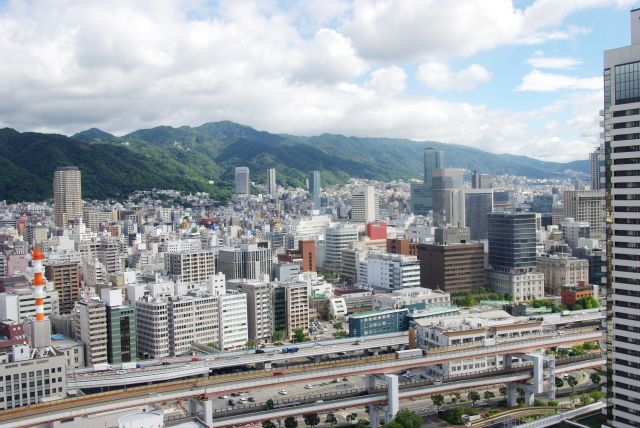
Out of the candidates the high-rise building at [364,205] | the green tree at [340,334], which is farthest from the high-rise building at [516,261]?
the high-rise building at [364,205]

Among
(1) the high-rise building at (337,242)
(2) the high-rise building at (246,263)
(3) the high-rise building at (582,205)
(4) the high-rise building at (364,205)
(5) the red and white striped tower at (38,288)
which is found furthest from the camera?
(4) the high-rise building at (364,205)

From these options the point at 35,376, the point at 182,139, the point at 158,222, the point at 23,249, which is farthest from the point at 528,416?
the point at 182,139

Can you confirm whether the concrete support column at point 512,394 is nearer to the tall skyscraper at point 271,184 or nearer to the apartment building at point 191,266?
the apartment building at point 191,266

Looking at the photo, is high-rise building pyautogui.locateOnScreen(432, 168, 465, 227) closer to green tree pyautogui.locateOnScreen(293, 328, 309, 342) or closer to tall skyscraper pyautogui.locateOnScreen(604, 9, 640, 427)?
green tree pyautogui.locateOnScreen(293, 328, 309, 342)

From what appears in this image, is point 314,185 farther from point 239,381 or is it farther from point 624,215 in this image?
point 624,215

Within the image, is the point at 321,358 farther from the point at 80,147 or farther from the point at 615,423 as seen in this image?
the point at 80,147

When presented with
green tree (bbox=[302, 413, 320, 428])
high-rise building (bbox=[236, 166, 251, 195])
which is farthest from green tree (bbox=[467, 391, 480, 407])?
high-rise building (bbox=[236, 166, 251, 195])
